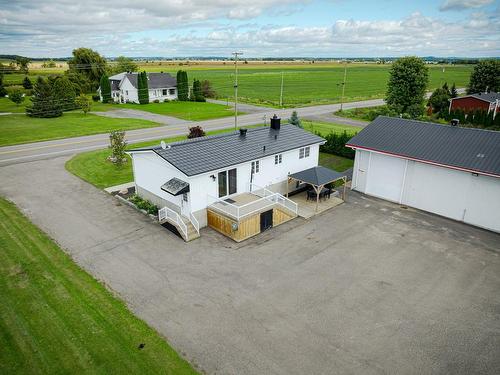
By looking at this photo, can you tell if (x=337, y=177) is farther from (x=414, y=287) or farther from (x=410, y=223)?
(x=414, y=287)

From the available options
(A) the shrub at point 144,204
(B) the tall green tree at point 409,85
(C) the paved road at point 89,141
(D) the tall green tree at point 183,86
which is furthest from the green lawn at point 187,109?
(A) the shrub at point 144,204

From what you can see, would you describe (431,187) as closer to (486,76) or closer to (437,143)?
(437,143)

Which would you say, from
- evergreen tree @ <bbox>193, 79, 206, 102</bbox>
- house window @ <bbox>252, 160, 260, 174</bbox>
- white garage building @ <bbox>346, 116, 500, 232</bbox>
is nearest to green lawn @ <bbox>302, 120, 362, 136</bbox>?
white garage building @ <bbox>346, 116, 500, 232</bbox>

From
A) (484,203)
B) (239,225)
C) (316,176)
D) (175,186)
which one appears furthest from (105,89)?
(484,203)

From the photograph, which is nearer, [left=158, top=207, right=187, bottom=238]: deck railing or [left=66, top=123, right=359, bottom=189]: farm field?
[left=158, top=207, right=187, bottom=238]: deck railing

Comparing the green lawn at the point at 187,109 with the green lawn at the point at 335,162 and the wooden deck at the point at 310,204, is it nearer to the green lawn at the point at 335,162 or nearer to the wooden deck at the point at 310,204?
the green lawn at the point at 335,162

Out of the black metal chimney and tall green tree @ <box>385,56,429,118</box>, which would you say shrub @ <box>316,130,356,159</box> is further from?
tall green tree @ <box>385,56,429,118</box>

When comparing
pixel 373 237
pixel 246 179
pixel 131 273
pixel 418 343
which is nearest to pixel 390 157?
pixel 373 237

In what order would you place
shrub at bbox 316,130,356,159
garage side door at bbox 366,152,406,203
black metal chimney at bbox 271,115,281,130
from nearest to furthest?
garage side door at bbox 366,152,406,203, black metal chimney at bbox 271,115,281,130, shrub at bbox 316,130,356,159
